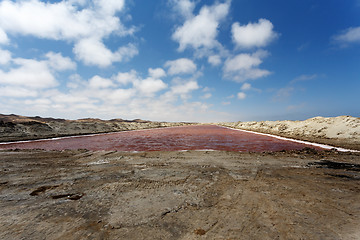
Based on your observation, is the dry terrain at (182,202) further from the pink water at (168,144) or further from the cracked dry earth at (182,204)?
the pink water at (168,144)

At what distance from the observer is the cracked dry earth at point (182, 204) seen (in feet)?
7.51

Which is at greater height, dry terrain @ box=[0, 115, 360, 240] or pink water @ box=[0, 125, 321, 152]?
pink water @ box=[0, 125, 321, 152]

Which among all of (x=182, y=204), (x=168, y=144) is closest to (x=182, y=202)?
(x=182, y=204)

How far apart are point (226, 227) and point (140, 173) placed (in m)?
3.30

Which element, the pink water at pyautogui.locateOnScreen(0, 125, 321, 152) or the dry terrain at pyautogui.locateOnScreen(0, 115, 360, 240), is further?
the pink water at pyautogui.locateOnScreen(0, 125, 321, 152)

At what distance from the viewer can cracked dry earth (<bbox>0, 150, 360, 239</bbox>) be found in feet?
7.51

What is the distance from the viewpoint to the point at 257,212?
9.01 ft

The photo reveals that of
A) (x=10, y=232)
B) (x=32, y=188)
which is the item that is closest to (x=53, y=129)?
(x=32, y=188)

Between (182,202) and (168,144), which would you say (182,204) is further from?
(168,144)

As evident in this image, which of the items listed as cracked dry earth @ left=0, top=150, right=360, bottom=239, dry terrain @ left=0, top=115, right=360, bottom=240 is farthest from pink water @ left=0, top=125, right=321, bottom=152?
cracked dry earth @ left=0, top=150, right=360, bottom=239

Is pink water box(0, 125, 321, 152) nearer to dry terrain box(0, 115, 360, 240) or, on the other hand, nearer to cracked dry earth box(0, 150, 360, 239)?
dry terrain box(0, 115, 360, 240)

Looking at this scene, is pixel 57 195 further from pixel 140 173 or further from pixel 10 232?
pixel 140 173

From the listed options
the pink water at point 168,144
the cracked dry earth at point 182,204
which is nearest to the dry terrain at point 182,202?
the cracked dry earth at point 182,204

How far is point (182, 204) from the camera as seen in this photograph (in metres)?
3.06
